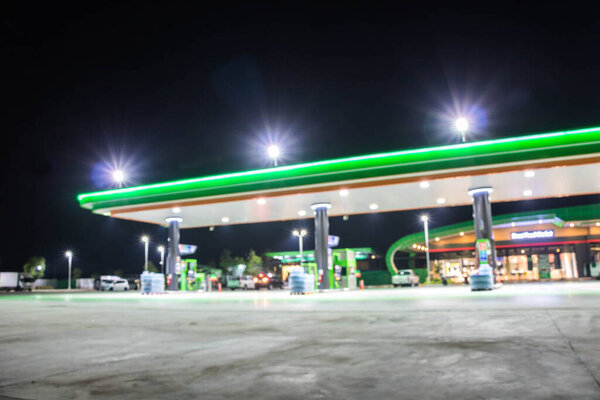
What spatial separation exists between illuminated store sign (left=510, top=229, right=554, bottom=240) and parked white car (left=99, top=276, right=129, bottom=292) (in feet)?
121

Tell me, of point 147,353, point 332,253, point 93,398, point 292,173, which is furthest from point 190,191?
point 93,398

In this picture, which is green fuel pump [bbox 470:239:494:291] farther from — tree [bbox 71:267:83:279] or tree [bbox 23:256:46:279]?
tree [bbox 71:267:83:279]

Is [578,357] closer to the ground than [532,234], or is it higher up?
closer to the ground

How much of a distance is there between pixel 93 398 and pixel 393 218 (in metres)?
75.3

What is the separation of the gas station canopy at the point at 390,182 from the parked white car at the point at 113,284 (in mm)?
18147

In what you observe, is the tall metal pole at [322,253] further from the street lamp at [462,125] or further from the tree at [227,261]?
the tree at [227,261]

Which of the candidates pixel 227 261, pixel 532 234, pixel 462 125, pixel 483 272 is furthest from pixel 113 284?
pixel 532 234

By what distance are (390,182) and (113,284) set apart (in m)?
33.8

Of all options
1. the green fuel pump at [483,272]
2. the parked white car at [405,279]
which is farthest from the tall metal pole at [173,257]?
the green fuel pump at [483,272]

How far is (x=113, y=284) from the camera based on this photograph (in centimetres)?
4547

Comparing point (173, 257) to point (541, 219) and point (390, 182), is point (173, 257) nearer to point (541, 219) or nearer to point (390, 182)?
point (390, 182)

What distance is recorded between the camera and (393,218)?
76438mm

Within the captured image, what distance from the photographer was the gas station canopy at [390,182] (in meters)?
18.5

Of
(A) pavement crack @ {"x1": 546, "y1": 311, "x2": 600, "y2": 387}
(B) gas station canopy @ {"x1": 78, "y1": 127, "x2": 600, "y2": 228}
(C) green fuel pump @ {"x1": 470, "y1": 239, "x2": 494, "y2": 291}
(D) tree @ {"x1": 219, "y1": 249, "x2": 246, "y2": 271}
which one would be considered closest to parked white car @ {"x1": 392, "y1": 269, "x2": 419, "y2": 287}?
(B) gas station canopy @ {"x1": 78, "y1": 127, "x2": 600, "y2": 228}
